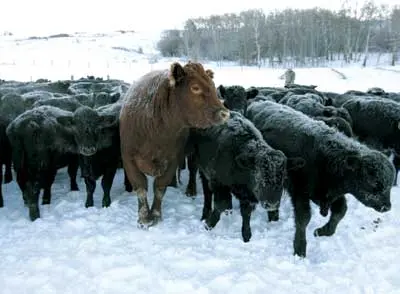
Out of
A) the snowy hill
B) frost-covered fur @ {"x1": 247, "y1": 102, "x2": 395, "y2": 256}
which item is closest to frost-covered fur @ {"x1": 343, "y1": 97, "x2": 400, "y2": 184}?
frost-covered fur @ {"x1": 247, "y1": 102, "x2": 395, "y2": 256}

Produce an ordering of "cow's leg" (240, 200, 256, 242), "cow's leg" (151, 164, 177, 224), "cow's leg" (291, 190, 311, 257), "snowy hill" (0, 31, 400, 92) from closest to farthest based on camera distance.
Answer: "cow's leg" (291, 190, 311, 257), "cow's leg" (240, 200, 256, 242), "cow's leg" (151, 164, 177, 224), "snowy hill" (0, 31, 400, 92)

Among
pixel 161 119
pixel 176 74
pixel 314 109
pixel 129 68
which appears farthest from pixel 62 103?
pixel 129 68

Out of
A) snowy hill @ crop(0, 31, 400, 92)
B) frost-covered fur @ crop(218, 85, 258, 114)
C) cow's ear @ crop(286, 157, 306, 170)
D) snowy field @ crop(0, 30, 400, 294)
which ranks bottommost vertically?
snowy hill @ crop(0, 31, 400, 92)

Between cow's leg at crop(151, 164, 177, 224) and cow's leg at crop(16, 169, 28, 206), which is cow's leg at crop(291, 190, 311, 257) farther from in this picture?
cow's leg at crop(16, 169, 28, 206)

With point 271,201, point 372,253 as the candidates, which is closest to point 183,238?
point 271,201

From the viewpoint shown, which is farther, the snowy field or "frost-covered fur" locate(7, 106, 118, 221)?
"frost-covered fur" locate(7, 106, 118, 221)

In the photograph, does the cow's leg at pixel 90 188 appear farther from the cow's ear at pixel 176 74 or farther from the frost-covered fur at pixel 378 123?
the frost-covered fur at pixel 378 123

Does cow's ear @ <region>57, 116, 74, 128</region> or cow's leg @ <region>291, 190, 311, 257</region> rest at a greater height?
cow's ear @ <region>57, 116, 74, 128</region>

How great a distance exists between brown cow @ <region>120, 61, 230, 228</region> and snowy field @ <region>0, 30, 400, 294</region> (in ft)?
2.13

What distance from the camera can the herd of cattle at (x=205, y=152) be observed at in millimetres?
5145

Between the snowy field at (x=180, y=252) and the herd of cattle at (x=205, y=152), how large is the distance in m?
0.27

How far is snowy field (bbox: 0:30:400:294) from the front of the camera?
14.9 feet

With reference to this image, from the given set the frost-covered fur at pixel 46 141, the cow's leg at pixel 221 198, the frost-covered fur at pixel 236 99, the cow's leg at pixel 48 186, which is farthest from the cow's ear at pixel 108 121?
the frost-covered fur at pixel 236 99

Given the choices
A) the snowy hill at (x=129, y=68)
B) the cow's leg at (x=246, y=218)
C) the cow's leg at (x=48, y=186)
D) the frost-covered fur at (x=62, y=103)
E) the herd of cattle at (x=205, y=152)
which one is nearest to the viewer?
the herd of cattle at (x=205, y=152)
